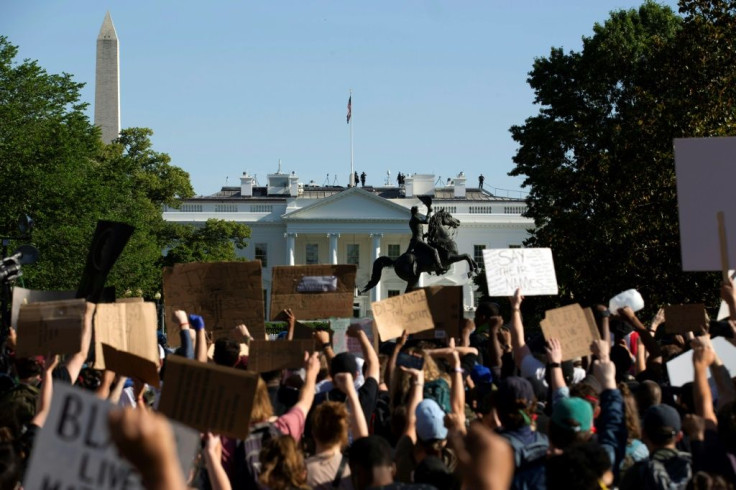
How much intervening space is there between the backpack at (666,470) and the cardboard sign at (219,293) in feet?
13.1

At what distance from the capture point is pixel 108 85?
257ft

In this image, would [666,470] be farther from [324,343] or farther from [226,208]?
[226,208]

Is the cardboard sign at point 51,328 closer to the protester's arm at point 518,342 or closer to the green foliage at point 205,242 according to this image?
the protester's arm at point 518,342

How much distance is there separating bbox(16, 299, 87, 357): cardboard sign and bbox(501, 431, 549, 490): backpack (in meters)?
2.69

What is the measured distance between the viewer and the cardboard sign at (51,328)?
6547mm

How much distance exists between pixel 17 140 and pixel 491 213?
197 feet

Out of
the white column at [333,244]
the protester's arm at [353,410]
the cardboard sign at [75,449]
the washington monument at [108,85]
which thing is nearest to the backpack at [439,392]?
the protester's arm at [353,410]

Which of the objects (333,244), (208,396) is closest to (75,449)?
(208,396)

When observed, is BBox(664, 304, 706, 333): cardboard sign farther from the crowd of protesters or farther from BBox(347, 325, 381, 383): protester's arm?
BBox(347, 325, 381, 383): protester's arm

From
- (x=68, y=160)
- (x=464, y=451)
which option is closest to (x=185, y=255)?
(x=68, y=160)

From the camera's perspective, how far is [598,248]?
26859mm

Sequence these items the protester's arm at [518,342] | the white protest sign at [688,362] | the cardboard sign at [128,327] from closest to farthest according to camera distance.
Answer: the white protest sign at [688,362], the cardboard sign at [128,327], the protester's arm at [518,342]

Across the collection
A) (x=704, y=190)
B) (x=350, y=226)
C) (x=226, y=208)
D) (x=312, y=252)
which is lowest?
(x=704, y=190)

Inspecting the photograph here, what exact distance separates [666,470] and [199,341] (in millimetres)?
2875
